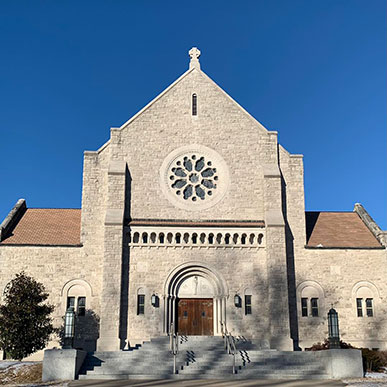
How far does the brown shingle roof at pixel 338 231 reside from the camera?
30438 mm

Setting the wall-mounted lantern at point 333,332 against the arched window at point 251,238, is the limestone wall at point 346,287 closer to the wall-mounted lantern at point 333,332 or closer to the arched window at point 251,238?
the arched window at point 251,238

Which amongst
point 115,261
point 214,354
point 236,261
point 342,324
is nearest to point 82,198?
point 115,261

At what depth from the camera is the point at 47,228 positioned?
31.3 meters

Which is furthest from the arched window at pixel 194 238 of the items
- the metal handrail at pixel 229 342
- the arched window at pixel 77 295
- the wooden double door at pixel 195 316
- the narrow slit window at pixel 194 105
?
the narrow slit window at pixel 194 105

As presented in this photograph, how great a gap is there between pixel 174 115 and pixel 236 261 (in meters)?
9.24

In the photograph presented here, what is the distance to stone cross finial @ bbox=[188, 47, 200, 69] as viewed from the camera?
1278 inches

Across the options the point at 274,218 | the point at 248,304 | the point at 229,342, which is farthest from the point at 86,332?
the point at 274,218

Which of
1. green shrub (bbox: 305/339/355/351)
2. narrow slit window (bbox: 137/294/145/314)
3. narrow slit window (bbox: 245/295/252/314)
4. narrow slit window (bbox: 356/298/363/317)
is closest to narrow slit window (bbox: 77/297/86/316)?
narrow slit window (bbox: 137/294/145/314)

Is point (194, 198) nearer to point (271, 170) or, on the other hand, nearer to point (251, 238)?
point (251, 238)

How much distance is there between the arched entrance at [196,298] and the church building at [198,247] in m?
0.06

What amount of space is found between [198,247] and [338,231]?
8.96 meters

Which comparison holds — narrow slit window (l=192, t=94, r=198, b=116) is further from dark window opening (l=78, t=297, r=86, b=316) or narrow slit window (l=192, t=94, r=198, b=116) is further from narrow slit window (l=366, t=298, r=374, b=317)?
narrow slit window (l=366, t=298, r=374, b=317)

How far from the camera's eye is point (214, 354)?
23.9 meters

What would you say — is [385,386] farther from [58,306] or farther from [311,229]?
[58,306]
